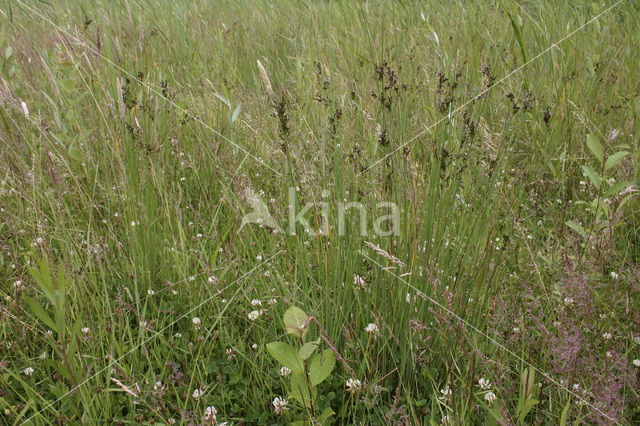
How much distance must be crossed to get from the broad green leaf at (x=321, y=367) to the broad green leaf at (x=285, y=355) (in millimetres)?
34

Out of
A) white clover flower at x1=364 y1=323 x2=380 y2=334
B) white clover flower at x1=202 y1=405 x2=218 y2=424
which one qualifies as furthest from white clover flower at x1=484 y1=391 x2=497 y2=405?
white clover flower at x1=202 y1=405 x2=218 y2=424

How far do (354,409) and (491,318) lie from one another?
0.55 metres

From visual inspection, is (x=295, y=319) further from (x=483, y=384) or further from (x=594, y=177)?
(x=594, y=177)

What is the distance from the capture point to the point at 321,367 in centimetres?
117

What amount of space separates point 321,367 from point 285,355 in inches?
3.7

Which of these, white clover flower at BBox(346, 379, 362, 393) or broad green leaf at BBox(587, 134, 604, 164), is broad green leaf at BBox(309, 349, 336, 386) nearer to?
white clover flower at BBox(346, 379, 362, 393)

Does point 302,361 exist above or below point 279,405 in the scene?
above

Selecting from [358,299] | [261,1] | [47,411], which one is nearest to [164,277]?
[47,411]

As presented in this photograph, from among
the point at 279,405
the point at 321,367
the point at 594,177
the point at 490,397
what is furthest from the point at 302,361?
the point at 594,177

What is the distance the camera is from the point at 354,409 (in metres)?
1.43

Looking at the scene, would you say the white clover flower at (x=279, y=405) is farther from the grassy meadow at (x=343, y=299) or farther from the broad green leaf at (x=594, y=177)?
the broad green leaf at (x=594, y=177)

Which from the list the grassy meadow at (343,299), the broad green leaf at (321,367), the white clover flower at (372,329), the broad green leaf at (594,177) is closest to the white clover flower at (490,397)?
the grassy meadow at (343,299)

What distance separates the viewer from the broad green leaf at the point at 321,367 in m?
1.15

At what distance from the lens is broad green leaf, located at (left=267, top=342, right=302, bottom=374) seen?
1.13 meters
